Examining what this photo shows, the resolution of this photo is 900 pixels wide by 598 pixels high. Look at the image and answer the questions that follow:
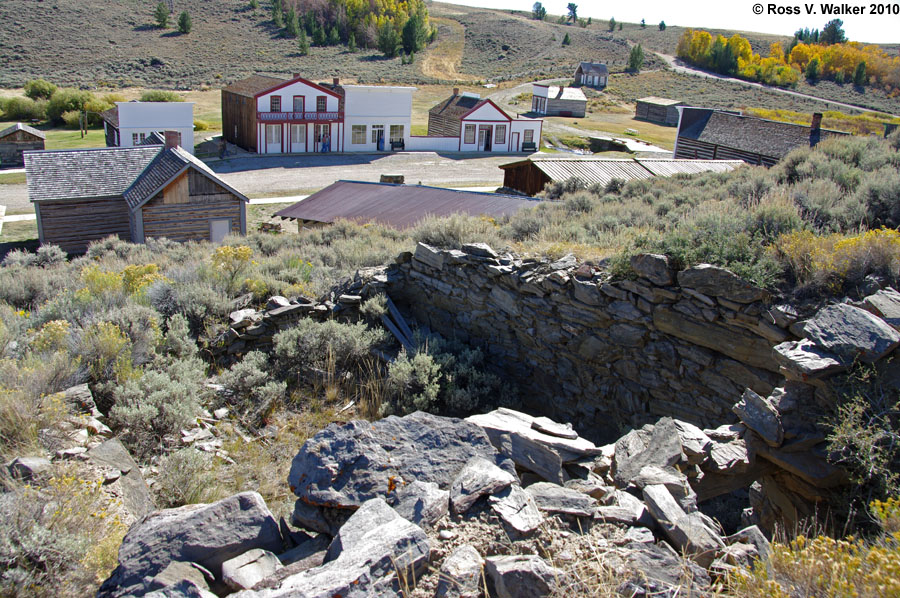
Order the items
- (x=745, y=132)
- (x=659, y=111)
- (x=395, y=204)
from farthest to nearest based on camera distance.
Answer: (x=659, y=111), (x=745, y=132), (x=395, y=204)

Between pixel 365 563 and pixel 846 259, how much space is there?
228 inches

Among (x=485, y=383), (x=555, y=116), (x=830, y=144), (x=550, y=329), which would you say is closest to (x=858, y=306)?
(x=550, y=329)

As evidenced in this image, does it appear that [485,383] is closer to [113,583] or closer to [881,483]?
[881,483]

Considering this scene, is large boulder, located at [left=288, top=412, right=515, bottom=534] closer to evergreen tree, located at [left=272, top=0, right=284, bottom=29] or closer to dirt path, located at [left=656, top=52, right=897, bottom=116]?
dirt path, located at [left=656, top=52, right=897, bottom=116]

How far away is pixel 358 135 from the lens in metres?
49.7

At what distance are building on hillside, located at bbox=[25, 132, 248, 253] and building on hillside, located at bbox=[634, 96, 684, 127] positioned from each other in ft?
193

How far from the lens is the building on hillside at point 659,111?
6912 centimetres

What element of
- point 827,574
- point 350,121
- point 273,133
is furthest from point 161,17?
point 827,574

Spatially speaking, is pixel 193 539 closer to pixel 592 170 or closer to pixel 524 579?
pixel 524 579

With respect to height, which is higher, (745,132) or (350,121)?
(745,132)

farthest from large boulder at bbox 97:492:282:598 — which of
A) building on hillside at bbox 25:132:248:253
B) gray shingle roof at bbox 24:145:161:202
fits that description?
gray shingle roof at bbox 24:145:161:202

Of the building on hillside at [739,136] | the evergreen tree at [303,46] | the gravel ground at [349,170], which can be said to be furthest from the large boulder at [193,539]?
the evergreen tree at [303,46]

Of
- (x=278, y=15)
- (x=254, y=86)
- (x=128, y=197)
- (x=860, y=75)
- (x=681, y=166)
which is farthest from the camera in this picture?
(x=278, y=15)

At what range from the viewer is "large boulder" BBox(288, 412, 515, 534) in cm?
446
